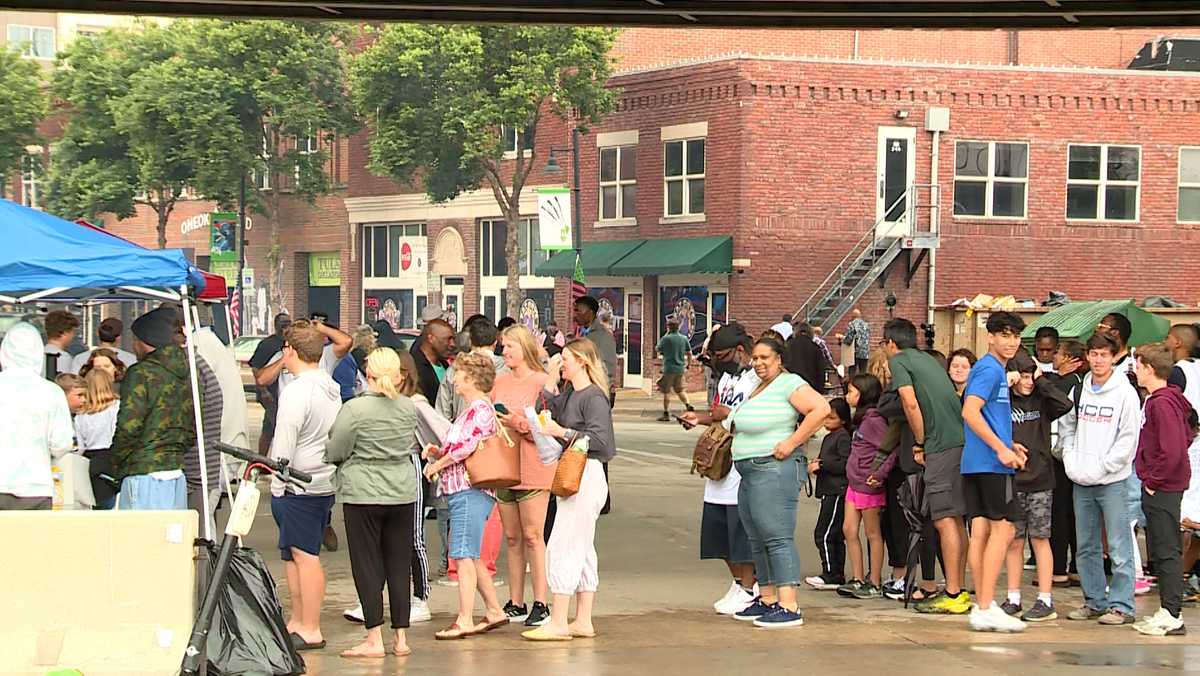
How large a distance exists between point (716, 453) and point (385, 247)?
4321 cm

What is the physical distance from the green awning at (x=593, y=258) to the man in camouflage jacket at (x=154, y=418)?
31.1 meters

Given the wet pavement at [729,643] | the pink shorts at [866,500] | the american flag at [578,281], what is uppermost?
the american flag at [578,281]

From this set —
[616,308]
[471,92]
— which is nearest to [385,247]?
[471,92]

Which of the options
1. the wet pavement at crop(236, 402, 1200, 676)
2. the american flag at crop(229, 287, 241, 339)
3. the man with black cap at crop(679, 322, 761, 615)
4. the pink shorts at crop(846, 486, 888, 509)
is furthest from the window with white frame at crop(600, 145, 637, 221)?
the man with black cap at crop(679, 322, 761, 615)

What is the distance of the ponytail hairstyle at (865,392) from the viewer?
11.6 meters

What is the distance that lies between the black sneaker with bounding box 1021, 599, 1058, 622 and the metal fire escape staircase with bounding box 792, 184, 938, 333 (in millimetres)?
26777

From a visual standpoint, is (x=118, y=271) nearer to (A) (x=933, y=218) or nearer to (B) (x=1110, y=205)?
(A) (x=933, y=218)

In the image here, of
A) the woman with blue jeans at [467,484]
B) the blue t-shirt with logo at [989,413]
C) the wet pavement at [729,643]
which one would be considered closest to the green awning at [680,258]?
the wet pavement at [729,643]

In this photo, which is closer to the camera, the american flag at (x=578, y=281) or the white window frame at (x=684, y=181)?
the american flag at (x=578, y=281)

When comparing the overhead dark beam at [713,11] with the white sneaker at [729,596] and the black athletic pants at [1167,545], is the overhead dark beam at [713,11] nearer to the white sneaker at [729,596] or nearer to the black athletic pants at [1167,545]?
the black athletic pants at [1167,545]

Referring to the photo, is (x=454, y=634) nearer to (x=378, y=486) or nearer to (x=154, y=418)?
(x=378, y=486)

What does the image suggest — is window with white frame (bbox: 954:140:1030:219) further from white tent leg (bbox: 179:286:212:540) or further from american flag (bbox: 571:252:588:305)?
white tent leg (bbox: 179:286:212:540)

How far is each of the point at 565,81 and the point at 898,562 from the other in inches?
1206

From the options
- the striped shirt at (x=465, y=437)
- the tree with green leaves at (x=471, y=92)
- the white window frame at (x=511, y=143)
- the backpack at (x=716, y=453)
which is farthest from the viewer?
the white window frame at (x=511, y=143)
